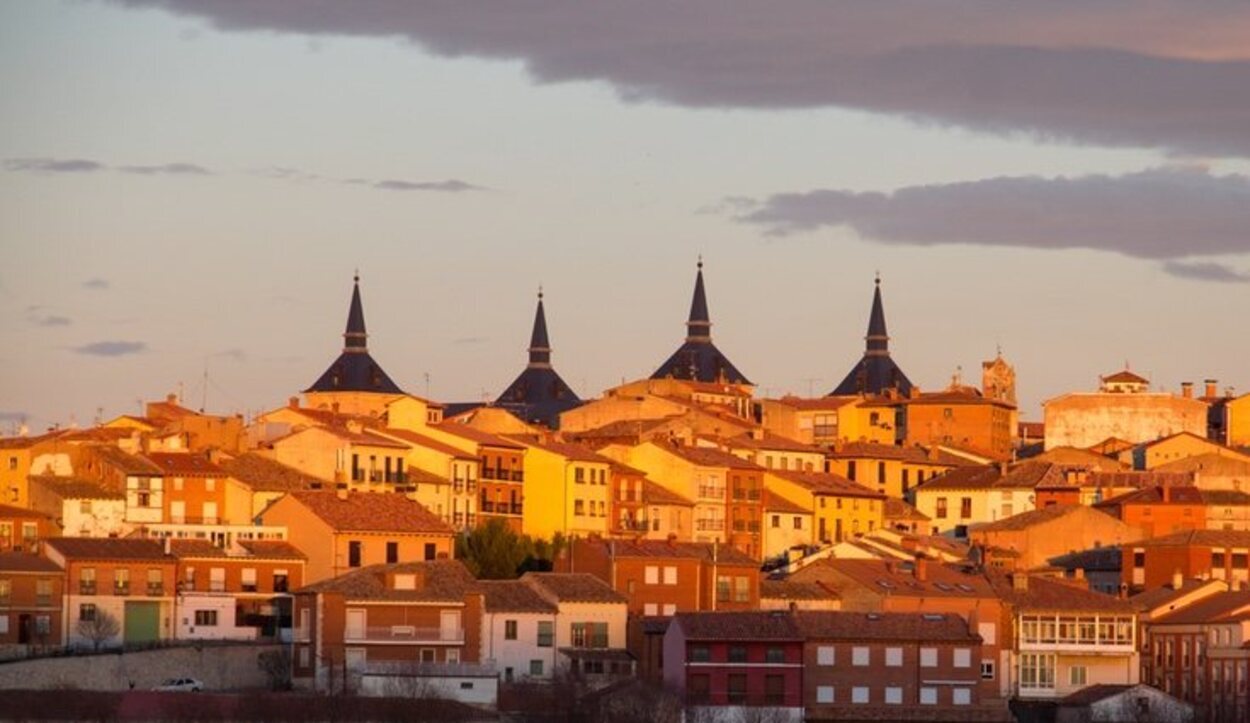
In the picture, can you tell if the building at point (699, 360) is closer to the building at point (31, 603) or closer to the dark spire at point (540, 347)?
the dark spire at point (540, 347)

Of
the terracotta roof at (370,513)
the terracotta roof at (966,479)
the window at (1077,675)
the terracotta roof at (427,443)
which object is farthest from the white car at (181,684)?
the terracotta roof at (966,479)

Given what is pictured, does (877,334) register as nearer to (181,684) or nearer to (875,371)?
(875,371)

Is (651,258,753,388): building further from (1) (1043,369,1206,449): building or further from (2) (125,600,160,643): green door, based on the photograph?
(2) (125,600,160,643): green door

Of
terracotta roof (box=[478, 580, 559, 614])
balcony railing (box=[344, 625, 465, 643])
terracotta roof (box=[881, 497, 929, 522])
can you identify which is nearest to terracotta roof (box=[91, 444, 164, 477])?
terracotta roof (box=[478, 580, 559, 614])

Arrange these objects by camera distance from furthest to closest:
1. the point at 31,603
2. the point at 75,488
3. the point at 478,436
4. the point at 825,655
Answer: the point at 478,436 → the point at 75,488 → the point at 31,603 → the point at 825,655

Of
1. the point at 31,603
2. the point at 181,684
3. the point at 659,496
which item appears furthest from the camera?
the point at 659,496

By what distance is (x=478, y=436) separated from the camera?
113 m

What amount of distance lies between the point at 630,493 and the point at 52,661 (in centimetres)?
3076

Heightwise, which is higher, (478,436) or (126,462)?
(478,436)

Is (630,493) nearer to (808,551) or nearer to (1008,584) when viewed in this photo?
(808,551)

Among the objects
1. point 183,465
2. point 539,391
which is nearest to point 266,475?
point 183,465

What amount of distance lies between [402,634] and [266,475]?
17.2 meters

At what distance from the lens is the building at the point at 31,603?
8819 centimetres

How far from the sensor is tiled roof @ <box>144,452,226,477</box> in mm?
101625
